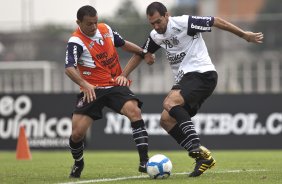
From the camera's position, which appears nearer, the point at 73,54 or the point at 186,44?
the point at 73,54

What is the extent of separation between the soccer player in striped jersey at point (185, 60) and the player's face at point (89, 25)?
0.72 metres

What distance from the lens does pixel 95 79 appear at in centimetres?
1016

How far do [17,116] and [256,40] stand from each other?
40.5ft

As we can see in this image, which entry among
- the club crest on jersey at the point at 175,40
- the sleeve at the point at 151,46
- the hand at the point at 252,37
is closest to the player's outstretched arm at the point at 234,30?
the hand at the point at 252,37

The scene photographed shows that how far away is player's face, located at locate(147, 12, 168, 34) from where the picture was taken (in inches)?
389

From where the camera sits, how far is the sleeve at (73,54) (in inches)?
386

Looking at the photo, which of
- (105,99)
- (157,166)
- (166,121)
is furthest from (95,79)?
(157,166)

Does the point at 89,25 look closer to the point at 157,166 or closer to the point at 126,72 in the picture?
the point at 126,72

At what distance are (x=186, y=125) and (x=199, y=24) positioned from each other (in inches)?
53.5

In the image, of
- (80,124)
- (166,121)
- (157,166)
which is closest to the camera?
(157,166)

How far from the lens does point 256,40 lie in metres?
9.97

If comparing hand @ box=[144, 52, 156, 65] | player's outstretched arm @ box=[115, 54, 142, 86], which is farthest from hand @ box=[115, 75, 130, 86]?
hand @ box=[144, 52, 156, 65]

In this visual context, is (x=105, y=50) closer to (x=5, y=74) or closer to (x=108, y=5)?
(x=5, y=74)

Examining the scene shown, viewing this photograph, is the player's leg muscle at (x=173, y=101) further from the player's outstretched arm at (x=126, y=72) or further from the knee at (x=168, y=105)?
the player's outstretched arm at (x=126, y=72)
